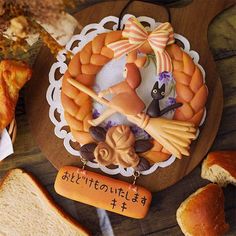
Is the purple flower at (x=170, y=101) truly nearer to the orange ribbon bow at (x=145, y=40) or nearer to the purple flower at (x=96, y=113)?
the orange ribbon bow at (x=145, y=40)

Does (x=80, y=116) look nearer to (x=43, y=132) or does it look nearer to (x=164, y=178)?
(x=43, y=132)

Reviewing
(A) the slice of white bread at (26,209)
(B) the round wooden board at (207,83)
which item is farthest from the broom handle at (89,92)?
(A) the slice of white bread at (26,209)

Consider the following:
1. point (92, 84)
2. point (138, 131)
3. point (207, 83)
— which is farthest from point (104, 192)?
point (207, 83)

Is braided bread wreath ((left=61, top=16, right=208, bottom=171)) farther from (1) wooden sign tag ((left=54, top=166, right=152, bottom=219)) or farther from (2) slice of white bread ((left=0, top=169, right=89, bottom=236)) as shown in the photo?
(2) slice of white bread ((left=0, top=169, right=89, bottom=236))

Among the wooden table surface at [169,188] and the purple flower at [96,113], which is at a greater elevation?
the purple flower at [96,113]

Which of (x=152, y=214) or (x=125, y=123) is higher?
(x=125, y=123)

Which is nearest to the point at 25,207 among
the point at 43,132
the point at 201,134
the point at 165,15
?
the point at 43,132
